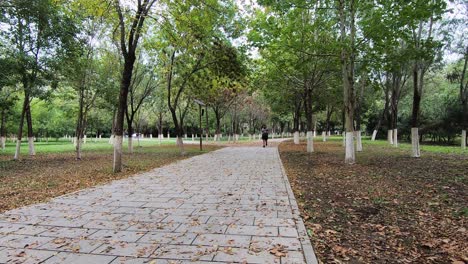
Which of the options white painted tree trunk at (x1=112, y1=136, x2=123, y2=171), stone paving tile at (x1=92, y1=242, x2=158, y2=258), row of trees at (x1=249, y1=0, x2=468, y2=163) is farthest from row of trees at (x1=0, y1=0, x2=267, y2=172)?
stone paving tile at (x1=92, y1=242, x2=158, y2=258)

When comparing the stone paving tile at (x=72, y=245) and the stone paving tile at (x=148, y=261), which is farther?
the stone paving tile at (x=72, y=245)

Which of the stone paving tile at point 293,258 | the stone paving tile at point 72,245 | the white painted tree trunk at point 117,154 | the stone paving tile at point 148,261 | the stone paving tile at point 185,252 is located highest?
the white painted tree trunk at point 117,154

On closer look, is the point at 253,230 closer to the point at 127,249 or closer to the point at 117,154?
the point at 127,249

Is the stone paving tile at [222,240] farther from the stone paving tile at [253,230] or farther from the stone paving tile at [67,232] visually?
the stone paving tile at [67,232]

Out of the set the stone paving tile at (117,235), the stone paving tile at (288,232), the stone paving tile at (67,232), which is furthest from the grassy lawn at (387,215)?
the stone paving tile at (67,232)

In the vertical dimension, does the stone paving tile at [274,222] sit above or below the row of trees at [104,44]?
below

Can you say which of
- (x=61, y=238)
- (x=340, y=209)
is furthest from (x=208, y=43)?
(x=61, y=238)

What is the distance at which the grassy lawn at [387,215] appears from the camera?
358cm

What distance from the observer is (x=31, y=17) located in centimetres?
1158

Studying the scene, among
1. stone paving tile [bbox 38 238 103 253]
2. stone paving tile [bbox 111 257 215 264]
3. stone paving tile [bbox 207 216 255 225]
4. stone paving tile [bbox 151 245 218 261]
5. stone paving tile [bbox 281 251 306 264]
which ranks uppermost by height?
stone paving tile [bbox 207 216 255 225]

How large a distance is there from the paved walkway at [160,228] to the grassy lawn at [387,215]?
386 millimetres

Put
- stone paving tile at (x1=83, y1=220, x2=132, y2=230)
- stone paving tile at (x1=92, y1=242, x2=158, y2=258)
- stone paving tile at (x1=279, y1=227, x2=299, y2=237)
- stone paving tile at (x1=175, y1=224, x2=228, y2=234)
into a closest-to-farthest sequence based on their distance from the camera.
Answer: stone paving tile at (x1=92, y1=242, x2=158, y2=258)
stone paving tile at (x1=279, y1=227, x2=299, y2=237)
stone paving tile at (x1=175, y1=224, x2=228, y2=234)
stone paving tile at (x1=83, y1=220, x2=132, y2=230)

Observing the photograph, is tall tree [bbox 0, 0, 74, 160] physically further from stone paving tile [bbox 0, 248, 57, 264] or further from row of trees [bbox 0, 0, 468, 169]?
stone paving tile [bbox 0, 248, 57, 264]

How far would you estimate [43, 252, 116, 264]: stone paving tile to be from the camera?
10.6 ft
